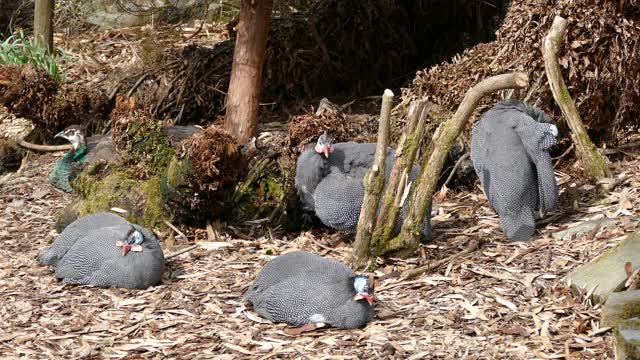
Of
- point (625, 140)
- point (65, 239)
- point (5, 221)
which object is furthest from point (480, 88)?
point (5, 221)

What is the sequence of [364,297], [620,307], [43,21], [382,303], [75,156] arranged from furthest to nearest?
[43,21] < [75,156] < [382,303] < [364,297] < [620,307]

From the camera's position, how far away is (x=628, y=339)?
4039 mm

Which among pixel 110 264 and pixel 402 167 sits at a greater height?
pixel 402 167

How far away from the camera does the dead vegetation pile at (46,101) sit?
838cm

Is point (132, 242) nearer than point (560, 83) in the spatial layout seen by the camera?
Yes

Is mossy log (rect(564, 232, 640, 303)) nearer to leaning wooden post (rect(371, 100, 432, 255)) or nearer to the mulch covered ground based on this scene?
the mulch covered ground

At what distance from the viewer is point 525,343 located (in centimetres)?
456

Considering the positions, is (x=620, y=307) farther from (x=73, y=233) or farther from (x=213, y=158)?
(x=73, y=233)

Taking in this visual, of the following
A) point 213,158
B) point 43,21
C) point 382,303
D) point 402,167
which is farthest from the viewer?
point 43,21

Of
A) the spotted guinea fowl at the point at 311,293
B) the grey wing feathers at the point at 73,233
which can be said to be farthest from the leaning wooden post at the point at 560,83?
the grey wing feathers at the point at 73,233

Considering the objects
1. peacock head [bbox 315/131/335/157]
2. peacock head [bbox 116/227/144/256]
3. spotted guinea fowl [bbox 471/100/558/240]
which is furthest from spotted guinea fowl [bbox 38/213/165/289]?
spotted guinea fowl [bbox 471/100/558/240]

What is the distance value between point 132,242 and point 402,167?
5.16 feet

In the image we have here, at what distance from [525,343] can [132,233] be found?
234cm

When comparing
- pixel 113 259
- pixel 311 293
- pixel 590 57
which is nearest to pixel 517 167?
pixel 590 57
